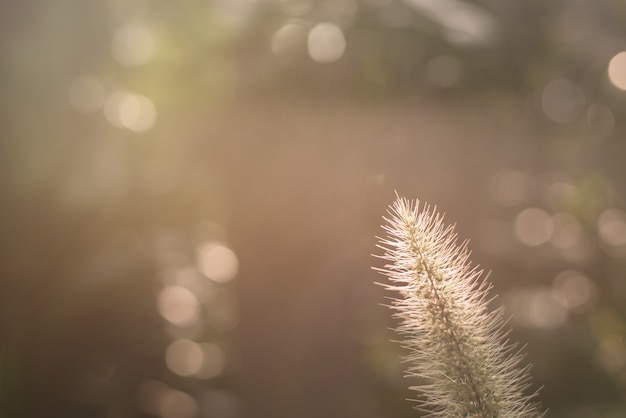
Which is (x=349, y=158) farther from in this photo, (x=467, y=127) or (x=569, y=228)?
(x=569, y=228)

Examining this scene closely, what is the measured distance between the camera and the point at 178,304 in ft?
9.90

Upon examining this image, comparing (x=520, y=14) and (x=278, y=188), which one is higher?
(x=520, y=14)

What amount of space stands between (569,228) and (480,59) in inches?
28.9

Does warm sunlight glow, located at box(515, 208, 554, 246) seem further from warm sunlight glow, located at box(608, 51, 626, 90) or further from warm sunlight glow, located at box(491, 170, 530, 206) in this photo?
warm sunlight glow, located at box(608, 51, 626, 90)

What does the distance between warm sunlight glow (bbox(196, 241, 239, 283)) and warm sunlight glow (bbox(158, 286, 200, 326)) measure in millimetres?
125

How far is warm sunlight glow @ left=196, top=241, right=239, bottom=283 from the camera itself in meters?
2.96

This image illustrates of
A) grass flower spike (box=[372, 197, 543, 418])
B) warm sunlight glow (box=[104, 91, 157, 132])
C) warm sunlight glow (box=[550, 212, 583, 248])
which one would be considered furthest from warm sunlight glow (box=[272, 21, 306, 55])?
grass flower spike (box=[372, 197, 543, 418])

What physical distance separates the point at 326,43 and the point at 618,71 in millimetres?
882

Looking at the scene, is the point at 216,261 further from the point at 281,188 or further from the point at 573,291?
the point at 573,291

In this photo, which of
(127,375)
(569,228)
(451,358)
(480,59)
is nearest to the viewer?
(451,358)

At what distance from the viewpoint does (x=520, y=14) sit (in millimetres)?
2242

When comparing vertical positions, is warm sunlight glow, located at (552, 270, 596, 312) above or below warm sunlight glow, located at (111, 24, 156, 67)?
below


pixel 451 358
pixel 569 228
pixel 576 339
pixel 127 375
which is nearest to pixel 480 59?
pixel 569 228

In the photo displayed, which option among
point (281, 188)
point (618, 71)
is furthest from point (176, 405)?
point (618, 71)
